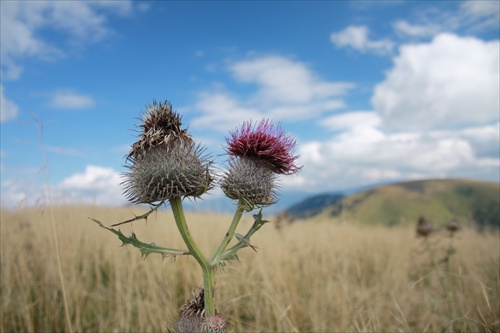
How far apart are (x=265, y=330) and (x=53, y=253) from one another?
15.7ft

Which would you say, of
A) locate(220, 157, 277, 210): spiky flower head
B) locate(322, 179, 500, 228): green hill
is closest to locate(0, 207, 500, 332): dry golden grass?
locate(220, 157, 277, 210): spiky flower head

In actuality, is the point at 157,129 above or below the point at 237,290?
above

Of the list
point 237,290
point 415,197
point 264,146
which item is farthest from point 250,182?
point 415,197

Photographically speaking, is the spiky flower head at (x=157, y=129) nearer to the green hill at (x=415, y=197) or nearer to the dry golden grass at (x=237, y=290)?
the dry golden grass at (x=237, y=290)

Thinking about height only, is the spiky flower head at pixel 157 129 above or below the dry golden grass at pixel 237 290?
above

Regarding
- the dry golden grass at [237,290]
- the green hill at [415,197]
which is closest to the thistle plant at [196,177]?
the dry golden grass at [237,290]

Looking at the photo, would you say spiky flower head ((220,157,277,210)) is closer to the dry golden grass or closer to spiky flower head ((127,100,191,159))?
spiky flower head ((127,100,191,159))

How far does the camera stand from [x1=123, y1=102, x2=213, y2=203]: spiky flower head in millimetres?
2301

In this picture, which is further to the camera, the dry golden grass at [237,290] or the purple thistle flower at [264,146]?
the dry golden grass at [237,290]

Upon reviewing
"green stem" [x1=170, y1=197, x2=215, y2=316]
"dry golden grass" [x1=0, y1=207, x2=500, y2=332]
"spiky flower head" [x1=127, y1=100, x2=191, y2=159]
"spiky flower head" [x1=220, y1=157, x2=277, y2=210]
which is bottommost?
"dry golden grass" [x1=0, y1=207, x2=500, y2=332]

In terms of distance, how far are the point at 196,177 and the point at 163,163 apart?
234 mm

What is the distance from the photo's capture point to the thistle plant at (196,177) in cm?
201

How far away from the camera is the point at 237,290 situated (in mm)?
5648

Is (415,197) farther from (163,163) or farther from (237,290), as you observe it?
(163,163)
